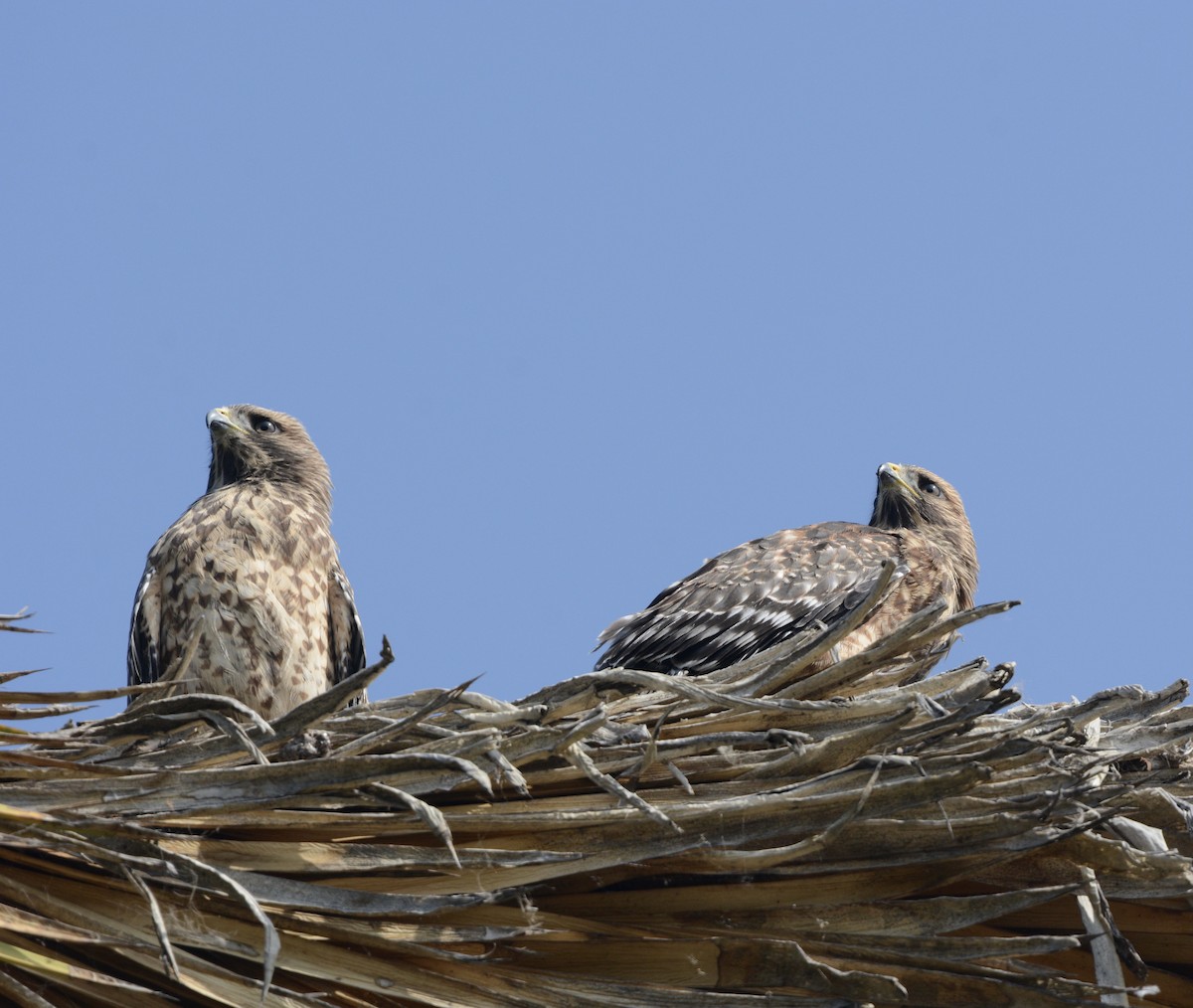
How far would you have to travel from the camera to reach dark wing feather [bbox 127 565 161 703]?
6.55 metres

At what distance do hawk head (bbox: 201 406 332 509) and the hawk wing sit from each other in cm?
108

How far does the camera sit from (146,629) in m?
6.56

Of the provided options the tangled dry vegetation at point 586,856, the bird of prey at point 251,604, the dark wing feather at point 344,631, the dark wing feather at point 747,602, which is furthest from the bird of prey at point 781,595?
the tangled dry vegetation at point 586,856

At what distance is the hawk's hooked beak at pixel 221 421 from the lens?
308 inches

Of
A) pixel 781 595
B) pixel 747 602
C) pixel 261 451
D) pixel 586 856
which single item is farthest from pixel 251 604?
pixel 586 856

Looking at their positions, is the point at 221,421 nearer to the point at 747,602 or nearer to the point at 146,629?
the point at 146,629

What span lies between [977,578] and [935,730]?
18.1ft

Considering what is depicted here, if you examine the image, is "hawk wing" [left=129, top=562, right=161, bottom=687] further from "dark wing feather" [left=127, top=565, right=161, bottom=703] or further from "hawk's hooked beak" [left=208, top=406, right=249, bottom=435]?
"hawk's hooked beak" [left=208, top=406, right=249, bottom=435]

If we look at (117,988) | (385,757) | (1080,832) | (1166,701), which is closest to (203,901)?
(117,988)

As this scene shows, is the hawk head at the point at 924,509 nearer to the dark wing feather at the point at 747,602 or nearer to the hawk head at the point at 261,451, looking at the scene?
the dark wing feather at the point at 747,602

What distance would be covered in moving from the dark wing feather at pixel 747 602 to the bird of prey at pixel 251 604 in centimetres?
155

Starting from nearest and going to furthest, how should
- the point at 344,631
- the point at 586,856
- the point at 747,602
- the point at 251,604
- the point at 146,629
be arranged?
the point at 586,856 → the point at 251,604 → the point at 146,629 → the point at 344,631 → the point at 747,602

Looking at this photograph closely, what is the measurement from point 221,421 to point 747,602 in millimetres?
2596

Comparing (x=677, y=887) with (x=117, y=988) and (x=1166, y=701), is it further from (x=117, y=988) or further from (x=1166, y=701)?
(x=1166, y=701)
